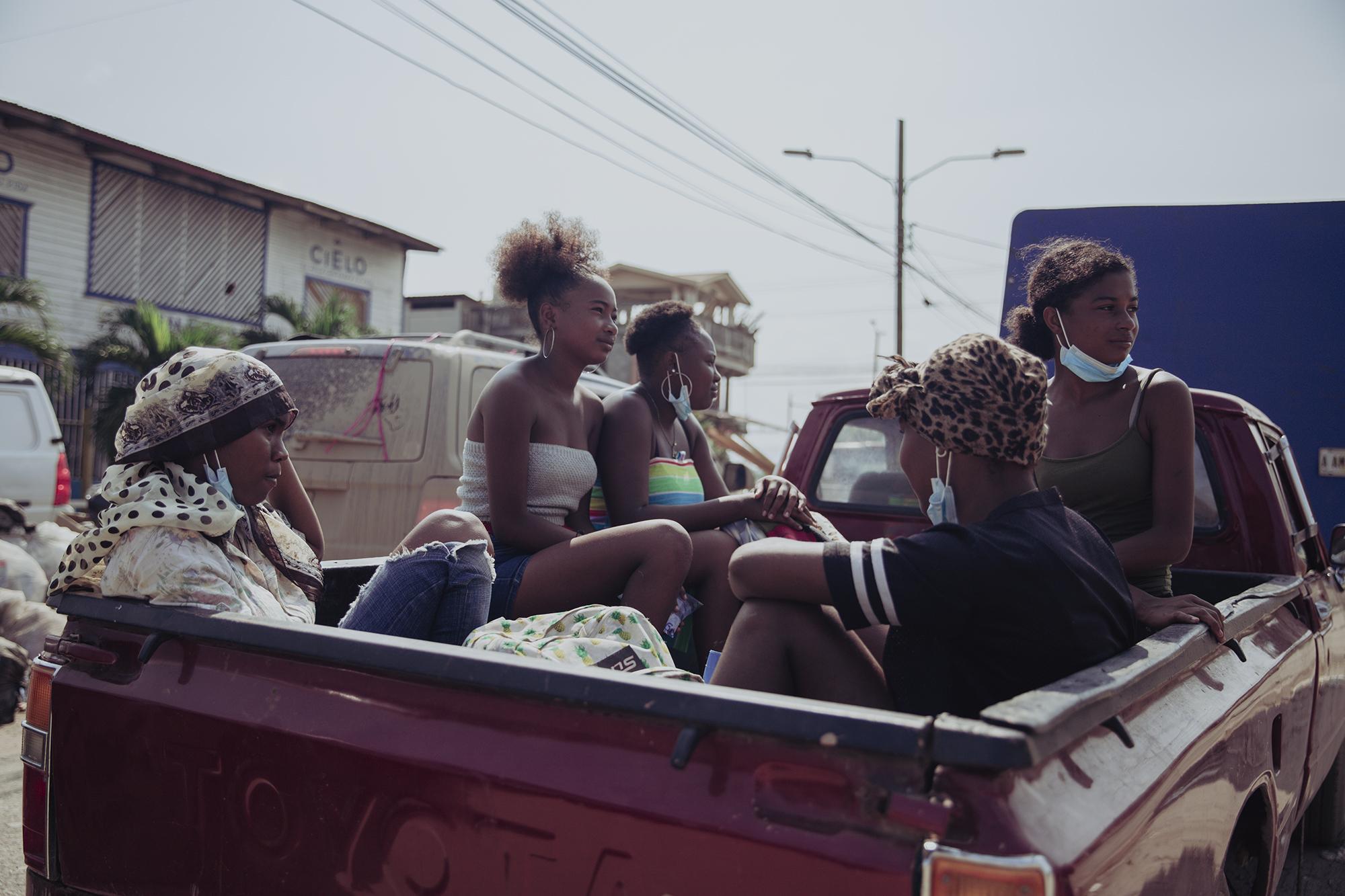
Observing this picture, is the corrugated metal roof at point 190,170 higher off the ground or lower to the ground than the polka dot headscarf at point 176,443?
higher

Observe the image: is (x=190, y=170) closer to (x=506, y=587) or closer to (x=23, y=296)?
(x=23, y=296)

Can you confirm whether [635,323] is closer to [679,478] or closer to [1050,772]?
[679,478]

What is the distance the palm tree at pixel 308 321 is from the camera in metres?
17.7

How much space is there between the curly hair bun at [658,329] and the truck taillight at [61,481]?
671 cm

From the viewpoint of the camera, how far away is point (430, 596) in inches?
93.5

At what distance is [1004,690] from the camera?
6.21 feet

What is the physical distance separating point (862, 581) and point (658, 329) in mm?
2126

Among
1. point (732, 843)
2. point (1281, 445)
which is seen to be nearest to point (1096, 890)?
point (732, 843)

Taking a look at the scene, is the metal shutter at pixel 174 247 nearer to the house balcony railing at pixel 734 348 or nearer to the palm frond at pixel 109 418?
the palm frond at pixel 109 418

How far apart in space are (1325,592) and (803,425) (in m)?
2.10

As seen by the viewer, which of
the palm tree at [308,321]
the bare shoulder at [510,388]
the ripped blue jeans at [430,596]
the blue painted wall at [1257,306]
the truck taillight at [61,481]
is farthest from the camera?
the palm tree at [308,321]

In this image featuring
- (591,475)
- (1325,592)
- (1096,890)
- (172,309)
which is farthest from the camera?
(172,309)

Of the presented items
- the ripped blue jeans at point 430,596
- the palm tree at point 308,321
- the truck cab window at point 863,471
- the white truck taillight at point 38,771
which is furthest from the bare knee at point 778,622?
the palm tree at point 308,321

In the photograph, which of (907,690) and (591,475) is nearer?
(907,690)
